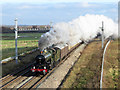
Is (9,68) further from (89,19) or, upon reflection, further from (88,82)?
(89,19)

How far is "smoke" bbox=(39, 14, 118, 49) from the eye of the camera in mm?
22234

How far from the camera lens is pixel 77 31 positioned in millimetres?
34562

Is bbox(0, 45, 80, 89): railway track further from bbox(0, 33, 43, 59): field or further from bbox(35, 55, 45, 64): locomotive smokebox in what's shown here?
bbox(0, 33, 43, 59): field

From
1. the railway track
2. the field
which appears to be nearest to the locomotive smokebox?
the railway track

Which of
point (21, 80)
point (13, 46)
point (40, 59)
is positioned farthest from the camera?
point (13, 46)

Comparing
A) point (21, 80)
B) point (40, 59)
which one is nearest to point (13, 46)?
point (21, 80)

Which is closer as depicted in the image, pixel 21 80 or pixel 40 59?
pixel 21 80

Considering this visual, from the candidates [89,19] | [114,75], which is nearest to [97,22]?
[89,19]

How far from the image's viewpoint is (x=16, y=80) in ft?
55.3

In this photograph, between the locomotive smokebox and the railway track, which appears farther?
the locomotive smokebox

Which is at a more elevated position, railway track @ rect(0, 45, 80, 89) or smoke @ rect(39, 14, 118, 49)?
smoke @ rect(39, 14, 118, 49)

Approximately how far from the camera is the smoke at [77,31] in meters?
22.2

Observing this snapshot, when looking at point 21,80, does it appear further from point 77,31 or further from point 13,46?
point 13,46

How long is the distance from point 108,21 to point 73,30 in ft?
105
